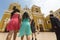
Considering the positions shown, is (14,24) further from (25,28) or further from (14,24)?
(25,28)

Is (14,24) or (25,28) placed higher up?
(14,24)

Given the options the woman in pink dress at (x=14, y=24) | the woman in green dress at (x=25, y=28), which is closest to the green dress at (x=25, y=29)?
the woman in green dress at (x=25, y=28)

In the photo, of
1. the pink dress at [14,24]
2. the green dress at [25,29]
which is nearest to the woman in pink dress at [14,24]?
the pink dress at [14,24]

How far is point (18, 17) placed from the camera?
5852 mm

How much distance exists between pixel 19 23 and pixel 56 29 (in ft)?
3.66

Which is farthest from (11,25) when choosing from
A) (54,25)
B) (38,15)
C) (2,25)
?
(38,15)

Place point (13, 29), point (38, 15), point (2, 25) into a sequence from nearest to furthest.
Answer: point (13, 29), point (2, 25), point (38, 15)

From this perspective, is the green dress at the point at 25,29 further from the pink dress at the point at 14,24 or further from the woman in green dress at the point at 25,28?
the pink dress at the point at 14,24

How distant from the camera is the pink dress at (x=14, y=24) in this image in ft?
18.4

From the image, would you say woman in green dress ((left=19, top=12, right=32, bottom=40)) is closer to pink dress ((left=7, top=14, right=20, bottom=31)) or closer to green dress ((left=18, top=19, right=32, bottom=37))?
green dress ((left=18, top=19, right=32, bottom=37))

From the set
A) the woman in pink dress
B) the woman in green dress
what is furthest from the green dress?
the woman in pink dress

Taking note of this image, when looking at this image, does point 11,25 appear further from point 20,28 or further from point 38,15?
point 38,15

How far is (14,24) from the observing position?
5.67 metres

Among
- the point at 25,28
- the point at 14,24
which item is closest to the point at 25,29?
the point at 25,28
